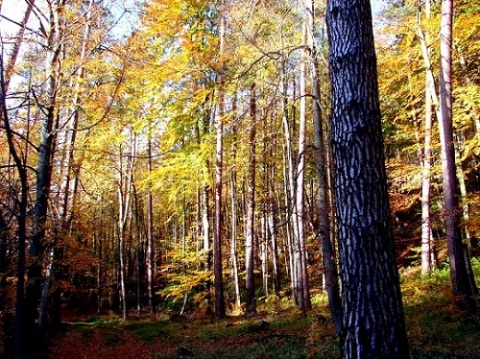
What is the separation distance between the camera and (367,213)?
11.3 feet

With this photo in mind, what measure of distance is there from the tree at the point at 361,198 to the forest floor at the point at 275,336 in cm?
275

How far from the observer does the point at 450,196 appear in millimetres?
8398

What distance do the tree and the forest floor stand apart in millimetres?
2752

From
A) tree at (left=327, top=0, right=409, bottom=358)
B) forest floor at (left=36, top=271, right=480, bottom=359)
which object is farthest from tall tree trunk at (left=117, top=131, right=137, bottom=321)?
tree at (left=327, top=0, right=409, bottom=358)

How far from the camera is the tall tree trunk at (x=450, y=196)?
27.2 feet

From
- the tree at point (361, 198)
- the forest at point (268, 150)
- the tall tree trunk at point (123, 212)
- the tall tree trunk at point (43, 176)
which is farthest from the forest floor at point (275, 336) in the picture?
the tall tree trunk at point (123, 212)

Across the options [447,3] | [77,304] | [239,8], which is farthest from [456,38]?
[77,304]

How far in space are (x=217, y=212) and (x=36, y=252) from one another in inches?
286

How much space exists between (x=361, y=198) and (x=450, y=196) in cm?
591

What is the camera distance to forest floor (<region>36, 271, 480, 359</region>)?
6.87 metres

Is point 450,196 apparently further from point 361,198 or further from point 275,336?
point 361,198

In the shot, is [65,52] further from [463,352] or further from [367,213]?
[463,352]

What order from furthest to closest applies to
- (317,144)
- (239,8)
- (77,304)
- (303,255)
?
(77,304), (303,255), (317,144), (239,8)

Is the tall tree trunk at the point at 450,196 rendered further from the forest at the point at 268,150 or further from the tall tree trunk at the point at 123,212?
the tall tree trunk at the point at 123,212
